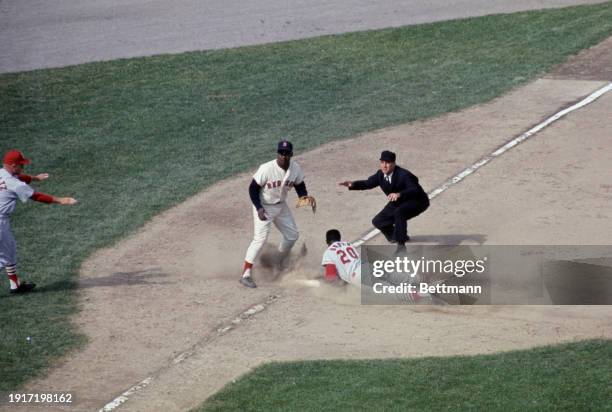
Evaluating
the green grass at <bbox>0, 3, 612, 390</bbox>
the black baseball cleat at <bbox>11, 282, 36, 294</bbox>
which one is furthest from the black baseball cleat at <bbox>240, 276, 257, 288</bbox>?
the black baseball cleat at <bbox>11, 282, 36, 294</bbox>

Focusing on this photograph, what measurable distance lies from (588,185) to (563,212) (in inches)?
50.4

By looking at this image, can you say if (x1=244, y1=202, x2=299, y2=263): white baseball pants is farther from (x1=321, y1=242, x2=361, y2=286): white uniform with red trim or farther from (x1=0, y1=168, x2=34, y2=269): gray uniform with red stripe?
(x1=0, y1=168, x2=34, y2=269): gray uniform with red stripe

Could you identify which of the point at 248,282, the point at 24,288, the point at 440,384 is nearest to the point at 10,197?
the point at 24,288

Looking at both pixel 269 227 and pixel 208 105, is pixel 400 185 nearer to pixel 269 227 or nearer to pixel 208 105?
pixel 269 227

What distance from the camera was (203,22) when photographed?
28797 mm

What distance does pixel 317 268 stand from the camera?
51.1 feet

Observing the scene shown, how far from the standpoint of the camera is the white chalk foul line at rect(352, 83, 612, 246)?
16.7m

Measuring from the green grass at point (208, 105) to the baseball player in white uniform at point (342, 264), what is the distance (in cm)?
360

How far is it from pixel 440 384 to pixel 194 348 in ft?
10.5

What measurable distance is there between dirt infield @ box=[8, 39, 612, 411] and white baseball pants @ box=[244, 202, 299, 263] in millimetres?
→ 493

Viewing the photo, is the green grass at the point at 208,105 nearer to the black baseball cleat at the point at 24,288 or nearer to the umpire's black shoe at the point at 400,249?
the black baseball cleat at the point at 24,288

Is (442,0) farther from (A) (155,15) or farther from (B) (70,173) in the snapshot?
(B) (70,173)

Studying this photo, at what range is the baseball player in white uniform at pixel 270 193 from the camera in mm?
14828

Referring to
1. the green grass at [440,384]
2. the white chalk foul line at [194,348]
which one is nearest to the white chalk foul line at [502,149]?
the white chalk foul line at [194,348]
